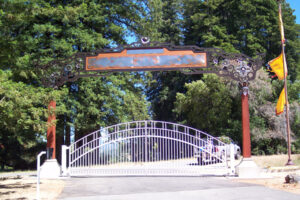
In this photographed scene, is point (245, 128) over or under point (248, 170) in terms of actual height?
over

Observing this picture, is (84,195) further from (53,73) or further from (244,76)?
(244,76)

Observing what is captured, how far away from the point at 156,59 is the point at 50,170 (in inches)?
248

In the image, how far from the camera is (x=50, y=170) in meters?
14.4

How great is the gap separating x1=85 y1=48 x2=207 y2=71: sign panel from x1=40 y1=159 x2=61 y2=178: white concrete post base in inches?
186

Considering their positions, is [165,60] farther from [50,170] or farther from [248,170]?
[50,170]

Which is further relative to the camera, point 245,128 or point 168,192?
point 245,128

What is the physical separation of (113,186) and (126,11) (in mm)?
16104

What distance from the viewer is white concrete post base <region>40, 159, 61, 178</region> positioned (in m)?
14.3

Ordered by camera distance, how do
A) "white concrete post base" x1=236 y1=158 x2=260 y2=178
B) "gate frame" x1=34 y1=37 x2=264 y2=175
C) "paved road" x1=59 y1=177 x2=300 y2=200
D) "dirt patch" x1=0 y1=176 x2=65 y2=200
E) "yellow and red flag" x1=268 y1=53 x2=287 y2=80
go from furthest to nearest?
"yellow and red flag" x1=268 y1=53 x2=287 y2=80
"gate frame" x1=34 y1=37 x2=264 y2=175
"white concrete post base" x1=236 y1=158 x2=260 y2=178
"dirt patch" x1=0 y1=176 x2=65 y2=200
"paved road" x1=59 y1=177 x2=300 y2=200

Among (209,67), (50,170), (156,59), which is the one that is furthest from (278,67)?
(50,170)

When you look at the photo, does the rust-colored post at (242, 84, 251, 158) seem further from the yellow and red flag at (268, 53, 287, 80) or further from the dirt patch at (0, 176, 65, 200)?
the dirt patch at (0, 176, 65, 200)

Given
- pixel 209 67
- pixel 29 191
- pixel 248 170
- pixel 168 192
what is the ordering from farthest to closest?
pixel 209 67 → pixel 248 170 → pixel 29 191 → pixel 168 192

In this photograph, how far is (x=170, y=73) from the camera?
127 feet

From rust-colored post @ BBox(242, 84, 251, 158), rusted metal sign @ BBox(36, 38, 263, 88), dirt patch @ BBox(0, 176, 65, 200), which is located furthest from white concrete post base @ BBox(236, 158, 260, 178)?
dirt patch @ BBox(0, 176, 65, 200)
